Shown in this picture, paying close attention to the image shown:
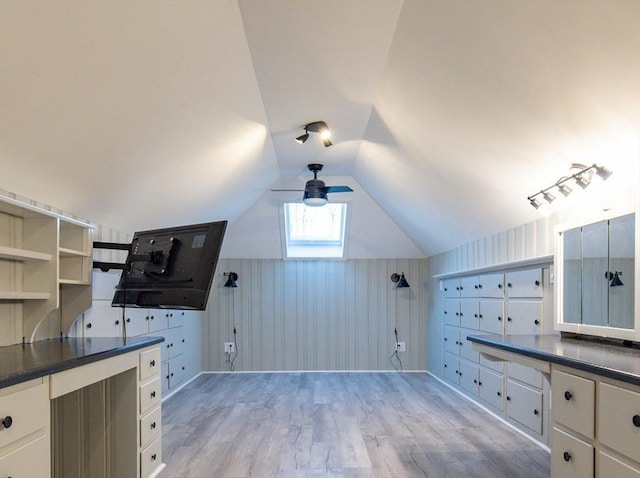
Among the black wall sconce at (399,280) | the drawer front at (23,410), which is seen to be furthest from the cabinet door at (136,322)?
the black wall sconce at (399,280)

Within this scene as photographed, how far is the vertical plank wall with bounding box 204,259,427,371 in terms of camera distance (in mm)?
6367

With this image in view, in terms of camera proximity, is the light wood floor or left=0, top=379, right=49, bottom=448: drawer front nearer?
left=0, top=379, right=49, bottom=448: drawer front

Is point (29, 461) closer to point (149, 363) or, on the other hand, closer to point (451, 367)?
point (149, 363)

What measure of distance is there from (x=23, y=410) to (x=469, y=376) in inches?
167

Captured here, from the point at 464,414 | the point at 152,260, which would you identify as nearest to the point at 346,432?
the point at 464,414

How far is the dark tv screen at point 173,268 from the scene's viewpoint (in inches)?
92.0

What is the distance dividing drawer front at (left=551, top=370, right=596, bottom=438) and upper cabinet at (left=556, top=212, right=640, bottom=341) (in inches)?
26.3

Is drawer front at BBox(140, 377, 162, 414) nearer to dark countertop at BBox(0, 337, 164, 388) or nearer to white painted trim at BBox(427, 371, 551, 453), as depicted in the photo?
dark countertop at BBox(0, 337, 164, 388)

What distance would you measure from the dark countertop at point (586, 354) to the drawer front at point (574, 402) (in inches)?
2.5

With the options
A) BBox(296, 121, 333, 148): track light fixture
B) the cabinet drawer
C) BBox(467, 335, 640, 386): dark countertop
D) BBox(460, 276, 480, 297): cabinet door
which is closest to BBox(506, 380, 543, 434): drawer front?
BBox(467, 335, 640, 386): dark countertop

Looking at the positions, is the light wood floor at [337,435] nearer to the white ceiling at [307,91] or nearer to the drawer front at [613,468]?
the drawer front at [613,468]

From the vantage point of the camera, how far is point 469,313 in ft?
15.9

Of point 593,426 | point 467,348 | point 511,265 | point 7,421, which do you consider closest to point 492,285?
point 511,265

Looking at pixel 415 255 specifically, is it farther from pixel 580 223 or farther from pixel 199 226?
pixel 199 226
